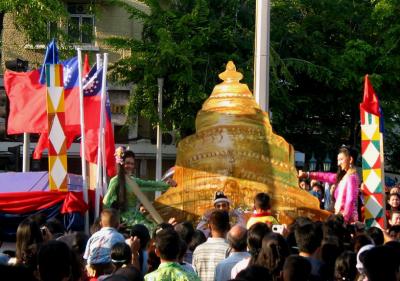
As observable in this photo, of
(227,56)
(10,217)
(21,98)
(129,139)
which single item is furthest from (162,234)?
(129,139)

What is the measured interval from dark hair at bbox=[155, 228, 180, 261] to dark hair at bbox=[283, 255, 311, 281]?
0.88 meters

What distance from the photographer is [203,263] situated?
7.91m

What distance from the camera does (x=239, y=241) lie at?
753cm

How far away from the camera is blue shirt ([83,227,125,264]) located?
726cm

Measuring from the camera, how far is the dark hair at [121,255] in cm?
695

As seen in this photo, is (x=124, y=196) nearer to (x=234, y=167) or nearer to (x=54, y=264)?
(x=234, y=167)

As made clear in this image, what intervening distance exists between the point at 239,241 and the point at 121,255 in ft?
3.37

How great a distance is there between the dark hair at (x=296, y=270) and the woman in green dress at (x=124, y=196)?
4289 millimetres

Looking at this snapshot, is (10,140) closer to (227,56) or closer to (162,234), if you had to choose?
(227,56)

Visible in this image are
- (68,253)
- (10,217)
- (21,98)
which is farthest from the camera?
(21,98)

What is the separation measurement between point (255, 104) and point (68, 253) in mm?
7035

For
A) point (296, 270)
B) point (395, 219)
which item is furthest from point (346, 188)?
point (296, 270)

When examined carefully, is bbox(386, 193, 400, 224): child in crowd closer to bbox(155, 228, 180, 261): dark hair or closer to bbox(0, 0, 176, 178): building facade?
bbox(155, 228, 180, 261): dark hair

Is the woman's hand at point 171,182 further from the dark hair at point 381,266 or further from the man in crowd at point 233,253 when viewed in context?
the dark hair at point 381,266
